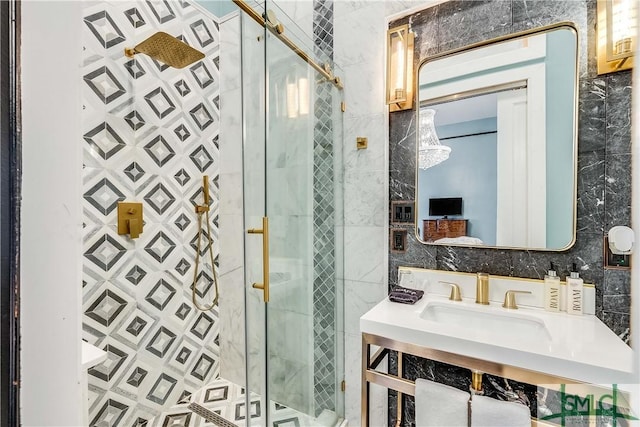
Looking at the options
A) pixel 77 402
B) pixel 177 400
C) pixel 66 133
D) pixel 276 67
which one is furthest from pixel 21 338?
pixel 177 400

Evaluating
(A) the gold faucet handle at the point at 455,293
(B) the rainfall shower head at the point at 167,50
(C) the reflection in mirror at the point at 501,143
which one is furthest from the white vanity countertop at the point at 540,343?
(B) the rainfall shower head at the point at 167,50

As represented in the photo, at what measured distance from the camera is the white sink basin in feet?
3.86

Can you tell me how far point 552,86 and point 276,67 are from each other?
1.16 meters

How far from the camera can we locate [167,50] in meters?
1.58

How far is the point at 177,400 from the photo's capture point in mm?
1911

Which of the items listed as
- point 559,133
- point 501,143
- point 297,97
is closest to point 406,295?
point 501,143

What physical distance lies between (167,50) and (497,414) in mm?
2168

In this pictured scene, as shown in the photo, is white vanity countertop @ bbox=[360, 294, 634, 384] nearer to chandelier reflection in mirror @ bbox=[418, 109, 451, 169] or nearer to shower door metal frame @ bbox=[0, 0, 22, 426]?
chandelier reflection in mirror @ bbox=[418, 109, 451, 169]

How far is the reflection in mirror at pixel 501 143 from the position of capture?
4.07 ft

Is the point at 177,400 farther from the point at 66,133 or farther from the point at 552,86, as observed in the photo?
the point at 552,86

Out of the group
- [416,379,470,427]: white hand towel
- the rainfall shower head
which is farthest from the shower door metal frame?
the rainfall shower head

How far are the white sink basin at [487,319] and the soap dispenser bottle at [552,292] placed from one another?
0.11 metres

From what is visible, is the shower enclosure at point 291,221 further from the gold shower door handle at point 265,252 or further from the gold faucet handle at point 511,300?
the gold faucet handle at point 511,300

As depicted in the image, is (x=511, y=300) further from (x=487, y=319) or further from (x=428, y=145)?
(x=428, y=145)
